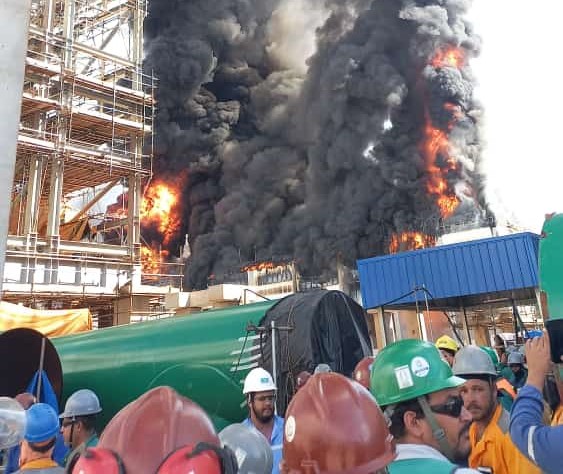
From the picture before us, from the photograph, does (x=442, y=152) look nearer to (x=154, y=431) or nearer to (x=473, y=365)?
(x=473, y=365)

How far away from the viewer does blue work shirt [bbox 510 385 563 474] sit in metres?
1.65

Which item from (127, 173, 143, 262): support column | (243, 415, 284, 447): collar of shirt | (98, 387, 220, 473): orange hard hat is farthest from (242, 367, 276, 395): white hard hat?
(127, 173, 143, 262): support column

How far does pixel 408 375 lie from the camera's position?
75.5 inches

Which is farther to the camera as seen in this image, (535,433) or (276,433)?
(276,433)

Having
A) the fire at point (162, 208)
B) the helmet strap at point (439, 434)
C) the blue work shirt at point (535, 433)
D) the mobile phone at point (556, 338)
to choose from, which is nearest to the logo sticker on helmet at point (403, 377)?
the helmet strap at point (439, 434)

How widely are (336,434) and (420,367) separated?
83 centimetres

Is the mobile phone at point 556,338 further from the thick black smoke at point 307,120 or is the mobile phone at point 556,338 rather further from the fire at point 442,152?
Result: the fire at point 442,152

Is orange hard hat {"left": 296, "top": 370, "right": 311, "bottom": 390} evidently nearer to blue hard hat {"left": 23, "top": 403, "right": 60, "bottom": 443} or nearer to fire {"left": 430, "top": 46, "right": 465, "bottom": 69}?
blue hard hat {"left": 23, "top": 403, "right": 60, "bottom": 443}

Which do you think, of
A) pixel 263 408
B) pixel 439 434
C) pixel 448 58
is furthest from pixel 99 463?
pixel 448 58

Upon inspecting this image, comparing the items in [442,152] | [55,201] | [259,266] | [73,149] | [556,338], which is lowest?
[556,338]

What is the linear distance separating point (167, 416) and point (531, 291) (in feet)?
46.6

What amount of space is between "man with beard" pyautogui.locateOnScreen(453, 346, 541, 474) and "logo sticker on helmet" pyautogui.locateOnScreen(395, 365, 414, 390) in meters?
0.95

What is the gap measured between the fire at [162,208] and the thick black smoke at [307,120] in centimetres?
150

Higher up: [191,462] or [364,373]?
[191,462]
